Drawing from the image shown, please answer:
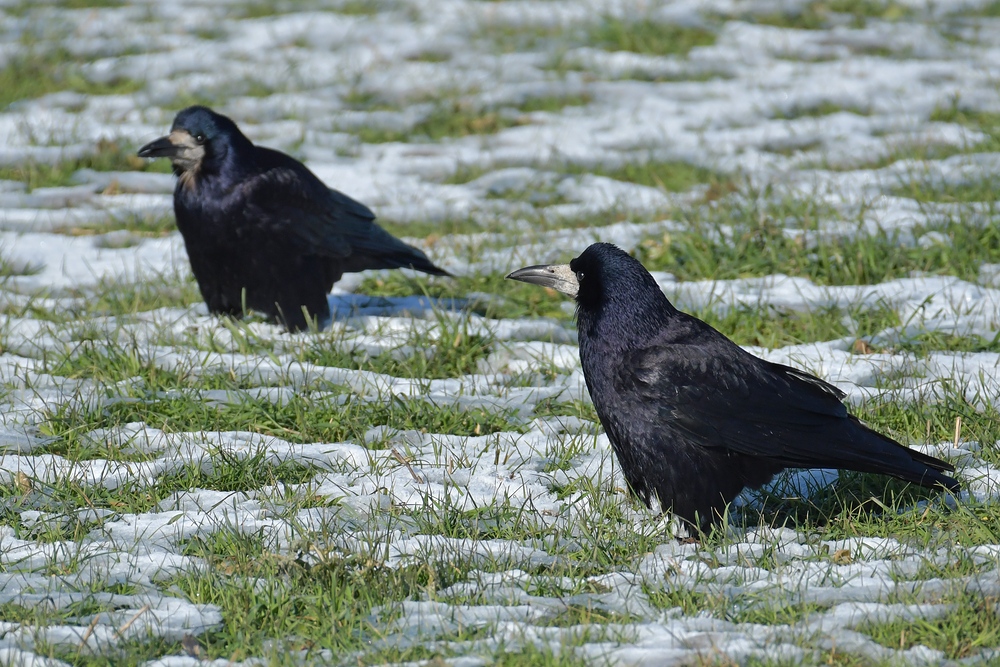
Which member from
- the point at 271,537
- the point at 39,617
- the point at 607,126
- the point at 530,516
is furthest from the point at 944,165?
the point at 39,617

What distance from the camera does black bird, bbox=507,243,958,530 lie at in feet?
12.2

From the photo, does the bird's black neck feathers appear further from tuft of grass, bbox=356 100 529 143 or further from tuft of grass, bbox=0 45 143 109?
tuft of grass, bbox=0 45 143 109

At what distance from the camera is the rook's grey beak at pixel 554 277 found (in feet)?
13.9

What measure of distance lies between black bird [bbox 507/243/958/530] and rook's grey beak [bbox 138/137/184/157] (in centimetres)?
302

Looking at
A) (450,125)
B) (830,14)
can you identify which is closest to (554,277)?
(450,125)

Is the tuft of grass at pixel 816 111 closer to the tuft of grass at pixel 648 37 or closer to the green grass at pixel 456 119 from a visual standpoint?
the tuft of grass at pixel 648 37

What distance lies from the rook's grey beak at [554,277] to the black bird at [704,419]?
242 mm

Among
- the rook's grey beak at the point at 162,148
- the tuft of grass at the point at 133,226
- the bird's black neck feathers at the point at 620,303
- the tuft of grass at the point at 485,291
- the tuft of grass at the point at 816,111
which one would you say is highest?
the rook's grey beak at the point at 162,148

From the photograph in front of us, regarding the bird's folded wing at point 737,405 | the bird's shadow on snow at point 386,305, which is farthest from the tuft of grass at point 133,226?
the bird's folded wing at point 737,405

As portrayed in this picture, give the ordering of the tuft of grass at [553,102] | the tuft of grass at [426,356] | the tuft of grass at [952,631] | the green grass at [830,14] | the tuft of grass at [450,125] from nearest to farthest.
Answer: the tuft of grass at [952,631] → the tuft of grass at [426,356] → the tuft of grass at [450,125] → the tuft of grass at [553,102] → the green grass at [830,14]

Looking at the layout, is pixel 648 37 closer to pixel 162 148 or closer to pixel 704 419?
pixel 162 148

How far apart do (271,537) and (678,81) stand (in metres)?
7.65

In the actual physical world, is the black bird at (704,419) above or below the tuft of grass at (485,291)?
above

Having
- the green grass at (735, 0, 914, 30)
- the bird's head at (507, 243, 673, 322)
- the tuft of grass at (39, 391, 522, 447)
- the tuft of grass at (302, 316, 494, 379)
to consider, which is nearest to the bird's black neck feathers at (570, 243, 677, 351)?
the bird's head at (507, 243, 673, 322)
